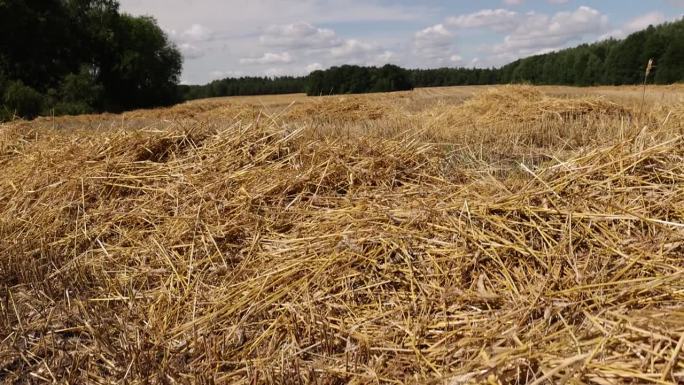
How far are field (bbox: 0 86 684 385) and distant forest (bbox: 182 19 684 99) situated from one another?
24.4 metres

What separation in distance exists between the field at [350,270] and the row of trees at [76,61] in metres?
20.7

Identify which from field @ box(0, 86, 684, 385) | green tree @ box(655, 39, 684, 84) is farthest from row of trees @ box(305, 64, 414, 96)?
field @ box(0, 86, 684, 385)

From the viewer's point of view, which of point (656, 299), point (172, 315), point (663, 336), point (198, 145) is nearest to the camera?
point (663, 336)

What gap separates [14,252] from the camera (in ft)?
12.1

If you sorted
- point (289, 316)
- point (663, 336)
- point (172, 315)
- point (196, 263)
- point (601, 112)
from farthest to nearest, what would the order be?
1. point (601, 112)
2. point (196, 263)
3. point (172, 315)
4. point (289, 316)
5. point (663, 336)

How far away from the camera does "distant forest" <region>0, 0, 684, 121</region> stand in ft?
83.8

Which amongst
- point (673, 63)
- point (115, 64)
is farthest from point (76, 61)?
point (673, 63)

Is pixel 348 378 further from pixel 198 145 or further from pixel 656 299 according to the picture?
pixel 198 145

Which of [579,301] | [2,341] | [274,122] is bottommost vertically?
[2,341]

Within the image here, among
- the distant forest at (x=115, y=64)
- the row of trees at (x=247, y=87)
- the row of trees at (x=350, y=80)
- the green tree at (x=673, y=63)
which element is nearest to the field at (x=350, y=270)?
the distant forest at (x=115, y=64)

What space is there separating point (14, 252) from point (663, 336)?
3712 mm

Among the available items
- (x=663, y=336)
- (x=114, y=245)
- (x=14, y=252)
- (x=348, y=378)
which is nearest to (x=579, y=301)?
(x=663, y=336)

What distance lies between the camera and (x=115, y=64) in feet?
101

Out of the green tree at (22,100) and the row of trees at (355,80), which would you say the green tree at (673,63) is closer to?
the row of trees at (355,80)
